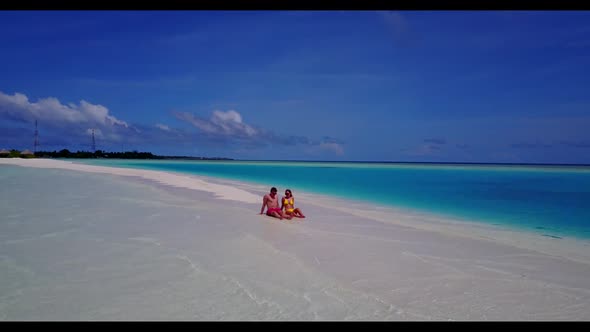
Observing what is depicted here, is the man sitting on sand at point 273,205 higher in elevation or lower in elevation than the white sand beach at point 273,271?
higher

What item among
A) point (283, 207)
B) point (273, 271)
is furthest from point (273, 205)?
point (273, 271)

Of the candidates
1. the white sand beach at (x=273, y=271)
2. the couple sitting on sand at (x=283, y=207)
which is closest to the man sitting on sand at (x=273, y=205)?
the couple sitting on sand at (x=283, y=207)

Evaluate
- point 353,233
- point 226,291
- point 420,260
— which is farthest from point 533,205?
point 226,291

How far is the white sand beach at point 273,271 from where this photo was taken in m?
4.12

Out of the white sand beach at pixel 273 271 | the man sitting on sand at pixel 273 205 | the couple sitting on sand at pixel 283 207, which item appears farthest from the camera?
the man sitting on sand at pixel 273 205

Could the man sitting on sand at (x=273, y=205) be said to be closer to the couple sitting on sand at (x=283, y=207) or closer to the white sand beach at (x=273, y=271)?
the couple sitting on sand at (x=283, y=207)

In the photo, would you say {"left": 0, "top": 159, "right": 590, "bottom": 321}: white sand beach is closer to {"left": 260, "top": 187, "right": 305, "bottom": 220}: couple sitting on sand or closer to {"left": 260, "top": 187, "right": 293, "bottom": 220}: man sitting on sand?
{"left": 260, "top": 187, "right": 305, "bottom": 220}: couple sitting on sand

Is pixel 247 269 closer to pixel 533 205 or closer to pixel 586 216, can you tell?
pixel 586 216

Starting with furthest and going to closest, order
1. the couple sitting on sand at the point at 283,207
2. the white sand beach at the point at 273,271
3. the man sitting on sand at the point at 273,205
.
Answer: the man sitting on sand at the point at 273,205 < the couple sitting on sand at the point at 283,207 < the white sand beach at the point at 273,271

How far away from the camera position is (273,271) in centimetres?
553

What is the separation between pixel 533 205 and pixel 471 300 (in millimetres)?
17354

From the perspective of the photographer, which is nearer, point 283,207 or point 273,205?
point 283,207

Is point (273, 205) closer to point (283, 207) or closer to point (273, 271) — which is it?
point (283, 207)
